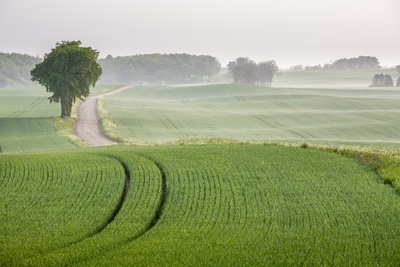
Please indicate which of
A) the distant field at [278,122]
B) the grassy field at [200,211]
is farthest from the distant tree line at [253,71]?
the grassy field at [200,211]

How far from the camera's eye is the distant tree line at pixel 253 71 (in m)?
168

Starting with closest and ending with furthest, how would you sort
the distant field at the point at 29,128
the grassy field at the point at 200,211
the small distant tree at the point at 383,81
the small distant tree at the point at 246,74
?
the grassy field at the point at 200,211, the distant field at the point at 29,128, the small distant tree at the point at 383,81, the small distant tree at the point at 246,74

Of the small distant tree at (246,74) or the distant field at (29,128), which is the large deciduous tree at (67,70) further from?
the small distant tree at (246,74)

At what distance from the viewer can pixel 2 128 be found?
200ft

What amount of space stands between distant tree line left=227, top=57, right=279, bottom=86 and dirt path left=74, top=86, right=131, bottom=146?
9417 centimetres

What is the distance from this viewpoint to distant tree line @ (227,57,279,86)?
553ft

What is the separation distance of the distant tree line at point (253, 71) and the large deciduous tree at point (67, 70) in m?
109

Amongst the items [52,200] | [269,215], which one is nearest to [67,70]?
[52,200]

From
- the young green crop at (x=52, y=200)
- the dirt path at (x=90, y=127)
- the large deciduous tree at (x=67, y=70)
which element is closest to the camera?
the young green crop at (x=52, y=200)

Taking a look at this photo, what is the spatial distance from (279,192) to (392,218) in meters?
5.58

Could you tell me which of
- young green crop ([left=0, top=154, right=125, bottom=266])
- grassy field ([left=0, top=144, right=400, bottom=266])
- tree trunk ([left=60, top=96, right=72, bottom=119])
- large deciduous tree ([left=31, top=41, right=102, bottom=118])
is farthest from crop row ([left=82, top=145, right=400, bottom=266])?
tree trunk ([left=60, top=96, right=72, bottom=119])

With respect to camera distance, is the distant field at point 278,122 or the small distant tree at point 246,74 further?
the small distant tree at point 246,74

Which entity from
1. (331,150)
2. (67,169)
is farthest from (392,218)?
(67,169)

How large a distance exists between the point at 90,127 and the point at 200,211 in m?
44.8
